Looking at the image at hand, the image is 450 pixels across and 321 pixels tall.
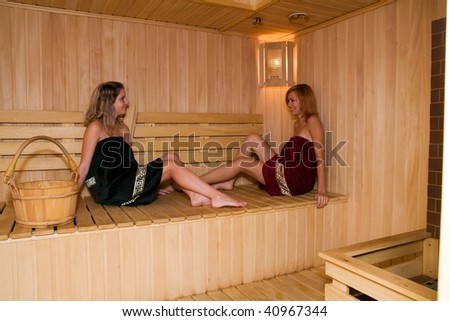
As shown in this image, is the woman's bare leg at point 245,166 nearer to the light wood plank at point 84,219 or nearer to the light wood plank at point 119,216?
the light wood plank at point 119,216

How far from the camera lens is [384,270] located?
170cm

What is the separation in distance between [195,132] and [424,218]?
71.1 inches

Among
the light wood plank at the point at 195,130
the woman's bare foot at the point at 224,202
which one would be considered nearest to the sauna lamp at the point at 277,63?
the light wood plank at the point at 195,130

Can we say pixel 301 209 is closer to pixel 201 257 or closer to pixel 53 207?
pixel 201 257

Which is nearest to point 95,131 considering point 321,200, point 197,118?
point 197,118

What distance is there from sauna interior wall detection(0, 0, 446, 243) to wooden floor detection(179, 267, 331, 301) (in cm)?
62

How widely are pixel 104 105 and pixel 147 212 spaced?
2.73 feet

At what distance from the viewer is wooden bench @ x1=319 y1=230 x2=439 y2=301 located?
153 centimetres

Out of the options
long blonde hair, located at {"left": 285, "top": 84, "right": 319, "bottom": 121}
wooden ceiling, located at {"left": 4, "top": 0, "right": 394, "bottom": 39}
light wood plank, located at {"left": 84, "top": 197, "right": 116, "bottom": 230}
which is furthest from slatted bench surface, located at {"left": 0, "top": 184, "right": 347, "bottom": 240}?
wooden ceiling, located at {"left": 4, "top": 0, "right": 394, "bottom": 39}

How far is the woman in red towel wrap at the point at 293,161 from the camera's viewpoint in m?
2.87

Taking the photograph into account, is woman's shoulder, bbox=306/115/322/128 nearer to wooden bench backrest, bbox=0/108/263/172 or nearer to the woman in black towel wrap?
wooden bench backrest, bbox=0/108/263/172

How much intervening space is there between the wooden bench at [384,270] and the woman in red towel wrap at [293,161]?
2.25 feet

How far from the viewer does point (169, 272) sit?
2.18 meters

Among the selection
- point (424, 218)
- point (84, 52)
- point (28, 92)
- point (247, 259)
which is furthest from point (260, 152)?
point (28, 92)
